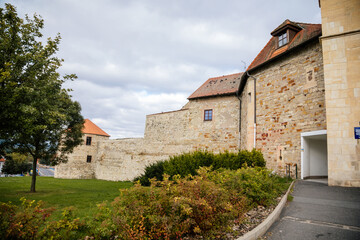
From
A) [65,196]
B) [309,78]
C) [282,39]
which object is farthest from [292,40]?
[65,196]

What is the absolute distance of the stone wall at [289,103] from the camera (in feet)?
34.9

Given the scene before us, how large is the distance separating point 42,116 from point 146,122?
15.7 m

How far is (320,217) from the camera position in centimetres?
495

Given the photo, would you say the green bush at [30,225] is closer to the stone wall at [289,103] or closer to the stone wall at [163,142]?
the stone wall at [289,103]

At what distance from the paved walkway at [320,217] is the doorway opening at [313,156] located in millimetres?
3601

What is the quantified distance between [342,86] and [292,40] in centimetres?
501

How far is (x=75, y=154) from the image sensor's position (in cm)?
3016

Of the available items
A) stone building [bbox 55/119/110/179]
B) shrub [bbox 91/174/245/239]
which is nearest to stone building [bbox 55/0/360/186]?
shrub [bbox 91/174/245/239]

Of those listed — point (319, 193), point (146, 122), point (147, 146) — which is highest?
point (146, 122)

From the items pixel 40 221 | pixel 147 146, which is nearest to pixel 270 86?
pixel 40 221

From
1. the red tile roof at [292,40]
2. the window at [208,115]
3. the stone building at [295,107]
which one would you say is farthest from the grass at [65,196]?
the red tile roof at [292,40]

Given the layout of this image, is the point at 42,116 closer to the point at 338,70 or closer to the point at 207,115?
the point at 338,70

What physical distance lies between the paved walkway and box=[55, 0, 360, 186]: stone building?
2.48 m

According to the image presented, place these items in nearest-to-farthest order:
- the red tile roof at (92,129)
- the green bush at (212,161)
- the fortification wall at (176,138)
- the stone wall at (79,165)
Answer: the green bush at (212,161) < the fortification wall at (176,138) < the stone wall at (79,165) < the red tile roof at (92,129)
